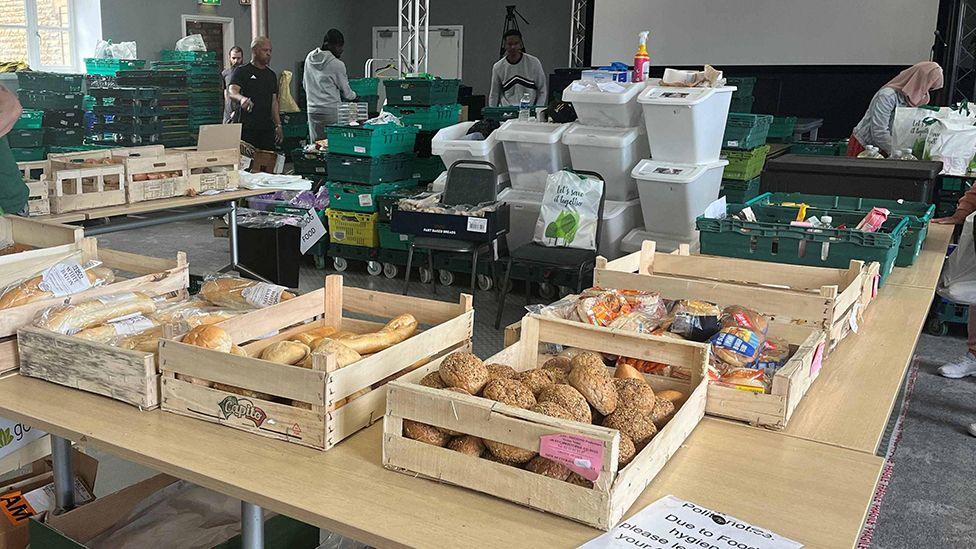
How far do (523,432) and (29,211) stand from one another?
141 inches

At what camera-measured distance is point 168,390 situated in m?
1.71

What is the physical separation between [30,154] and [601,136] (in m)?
6.03

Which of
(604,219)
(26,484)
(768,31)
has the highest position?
(768,31)

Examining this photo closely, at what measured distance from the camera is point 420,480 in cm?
146

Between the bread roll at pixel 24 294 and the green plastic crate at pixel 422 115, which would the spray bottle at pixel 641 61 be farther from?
the bread roll at pixel 24 294

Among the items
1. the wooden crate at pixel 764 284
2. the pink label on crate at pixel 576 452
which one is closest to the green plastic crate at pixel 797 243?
the wooden crate at pixel 764 284

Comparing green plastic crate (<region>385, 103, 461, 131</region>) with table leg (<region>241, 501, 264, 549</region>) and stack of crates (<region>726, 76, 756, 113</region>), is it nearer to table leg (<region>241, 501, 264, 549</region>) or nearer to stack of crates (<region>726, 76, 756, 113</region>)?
stack of crates (<region>726, 76, 756, 113</region>)

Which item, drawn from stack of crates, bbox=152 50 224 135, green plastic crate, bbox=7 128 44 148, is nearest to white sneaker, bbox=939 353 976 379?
green plastic crate, bbox=7 128 44 148

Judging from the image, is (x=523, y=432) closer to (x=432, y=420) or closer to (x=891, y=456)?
(x=432, y=420)

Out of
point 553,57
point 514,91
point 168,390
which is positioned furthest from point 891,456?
point 553,57

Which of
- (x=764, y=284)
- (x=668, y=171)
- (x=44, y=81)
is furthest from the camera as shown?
(x=44, y=81)

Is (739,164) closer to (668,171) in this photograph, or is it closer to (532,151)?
(668,171)

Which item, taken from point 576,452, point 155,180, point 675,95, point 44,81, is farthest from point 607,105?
point 44,81

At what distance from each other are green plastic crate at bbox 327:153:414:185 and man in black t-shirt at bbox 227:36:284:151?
235 centimetres
